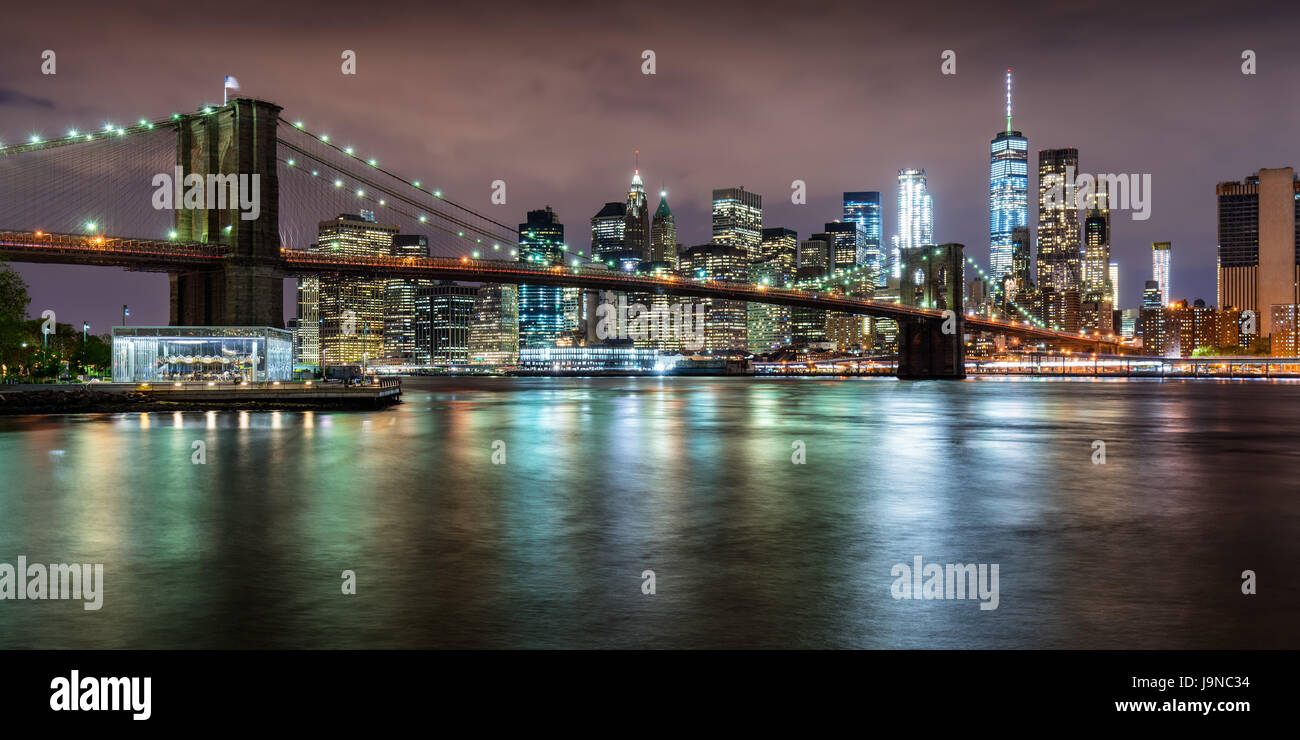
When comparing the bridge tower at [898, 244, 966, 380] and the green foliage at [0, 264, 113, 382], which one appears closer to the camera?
the green foliage at [0, 264, 113, 382]

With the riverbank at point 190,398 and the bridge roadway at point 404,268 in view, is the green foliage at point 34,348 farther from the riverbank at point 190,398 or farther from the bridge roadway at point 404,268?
the riverbank at point 190,398

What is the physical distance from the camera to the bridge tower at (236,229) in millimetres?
→ 59844

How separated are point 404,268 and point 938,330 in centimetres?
7901

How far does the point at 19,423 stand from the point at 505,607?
41129 millimetres

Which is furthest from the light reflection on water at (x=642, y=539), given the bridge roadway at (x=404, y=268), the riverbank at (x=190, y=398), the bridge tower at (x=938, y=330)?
the bridge tower at (x=938, y=330)

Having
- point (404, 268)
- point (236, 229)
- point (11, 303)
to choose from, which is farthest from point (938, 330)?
point (11, 303)

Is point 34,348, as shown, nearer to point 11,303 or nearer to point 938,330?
point 11,303

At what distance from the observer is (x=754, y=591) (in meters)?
10.7

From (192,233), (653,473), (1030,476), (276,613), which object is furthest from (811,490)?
(192,233)

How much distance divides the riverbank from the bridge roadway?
8526mm

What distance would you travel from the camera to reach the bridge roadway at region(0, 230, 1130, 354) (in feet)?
187

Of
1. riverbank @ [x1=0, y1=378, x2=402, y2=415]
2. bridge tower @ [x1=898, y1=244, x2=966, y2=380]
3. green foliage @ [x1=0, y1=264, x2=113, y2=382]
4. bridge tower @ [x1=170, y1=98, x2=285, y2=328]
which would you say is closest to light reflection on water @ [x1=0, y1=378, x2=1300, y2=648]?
riverbank @ [x1=0, y1=378, x2=402, y2=415]

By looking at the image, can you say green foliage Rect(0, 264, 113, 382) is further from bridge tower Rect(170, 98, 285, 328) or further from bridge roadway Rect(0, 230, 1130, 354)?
bridge tower Rect(170, 98, 285, 328)
